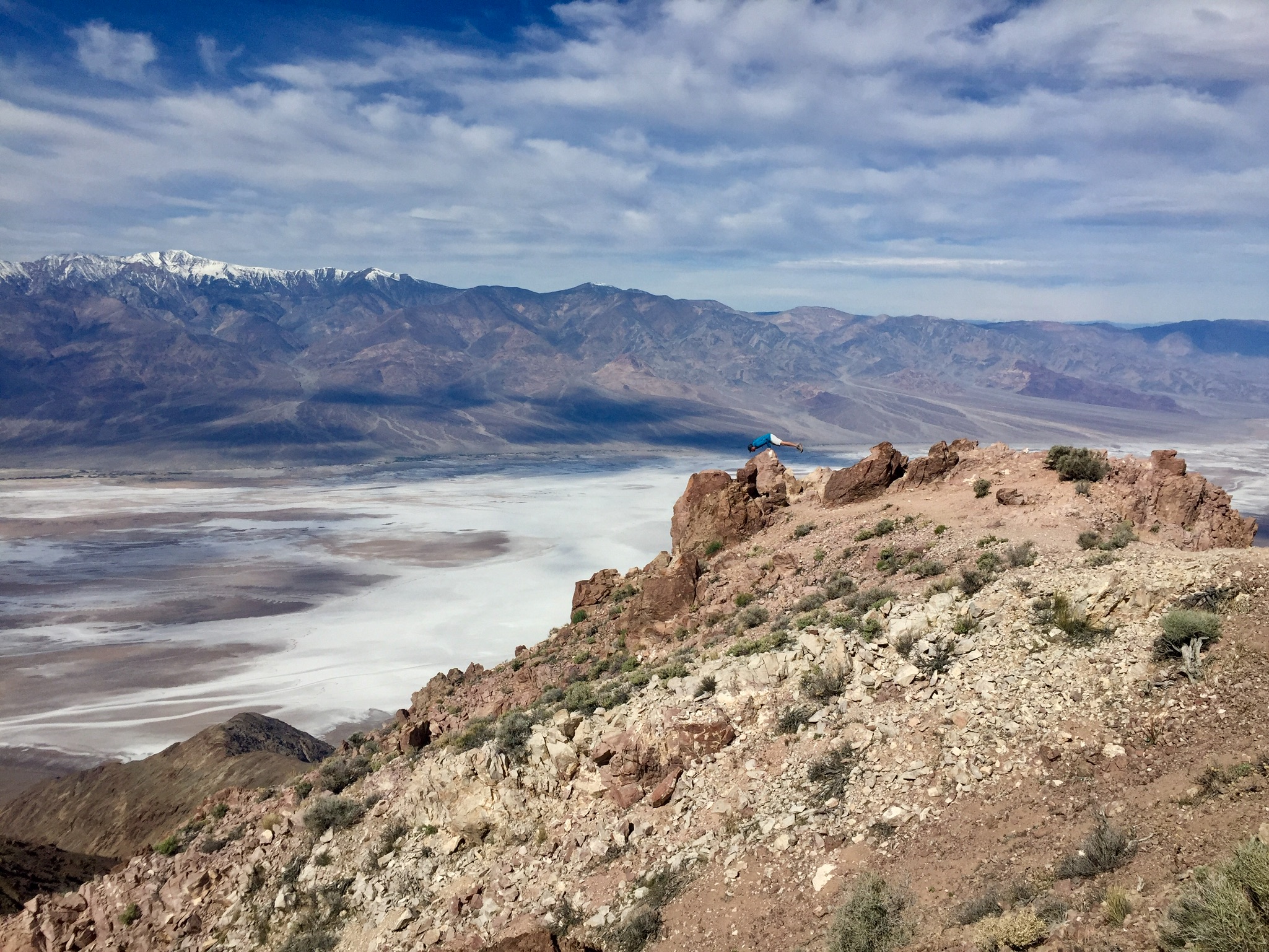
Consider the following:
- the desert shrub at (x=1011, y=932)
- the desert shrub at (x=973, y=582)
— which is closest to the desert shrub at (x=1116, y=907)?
the desert shrub at (x=1011, y=932)

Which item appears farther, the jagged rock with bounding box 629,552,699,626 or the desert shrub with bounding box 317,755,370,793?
the jagged rock with bounding box 629,552,699,626

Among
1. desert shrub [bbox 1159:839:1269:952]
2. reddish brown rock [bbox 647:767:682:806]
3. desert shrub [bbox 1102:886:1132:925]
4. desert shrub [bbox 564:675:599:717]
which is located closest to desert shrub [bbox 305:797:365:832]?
desert shrub [bbox 564:675:599:717]

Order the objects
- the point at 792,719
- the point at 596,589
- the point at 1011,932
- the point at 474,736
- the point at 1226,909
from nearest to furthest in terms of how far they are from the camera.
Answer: the point at 1226,909 < the point at 1011,932 < the point at 792,719 < the point at 474,736 < the point at 596,589

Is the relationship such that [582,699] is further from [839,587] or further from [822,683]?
[839,587]

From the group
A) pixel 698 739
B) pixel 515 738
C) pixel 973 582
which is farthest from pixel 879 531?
pixel 515 738

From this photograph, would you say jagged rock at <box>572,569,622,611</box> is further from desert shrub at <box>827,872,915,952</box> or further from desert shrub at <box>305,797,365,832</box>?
desert shrub at <box>827,872,915,952</box>

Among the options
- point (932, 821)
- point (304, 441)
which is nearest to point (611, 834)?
point (932, 821)

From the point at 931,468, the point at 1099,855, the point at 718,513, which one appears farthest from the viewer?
the point at 718,513

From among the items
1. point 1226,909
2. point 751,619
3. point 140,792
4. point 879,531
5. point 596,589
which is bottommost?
point 140,792
